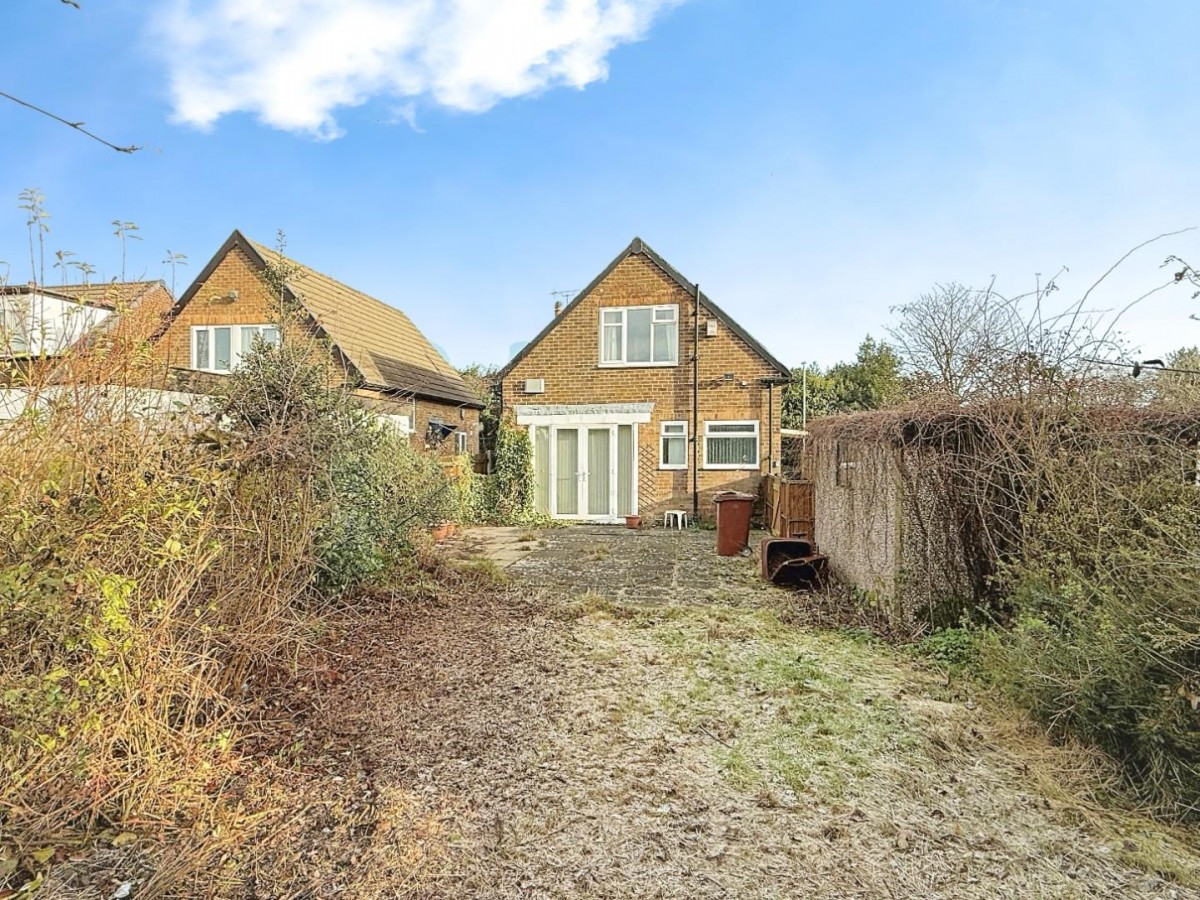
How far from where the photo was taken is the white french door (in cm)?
1553

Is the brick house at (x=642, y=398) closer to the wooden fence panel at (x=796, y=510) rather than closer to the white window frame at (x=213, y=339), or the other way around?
the wooden fence panel at (x=796, y=510)

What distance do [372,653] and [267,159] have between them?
7.79 m

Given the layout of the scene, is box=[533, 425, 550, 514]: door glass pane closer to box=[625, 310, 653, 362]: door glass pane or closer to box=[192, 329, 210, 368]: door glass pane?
box=[625, 310, 653, 362]: door glass pane

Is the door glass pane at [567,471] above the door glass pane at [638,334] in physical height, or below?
below

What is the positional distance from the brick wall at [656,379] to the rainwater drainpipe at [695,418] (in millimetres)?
84

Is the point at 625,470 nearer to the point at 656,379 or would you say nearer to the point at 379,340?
the point at 656,379

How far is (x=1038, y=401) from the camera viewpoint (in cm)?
513

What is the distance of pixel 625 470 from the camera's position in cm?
1552

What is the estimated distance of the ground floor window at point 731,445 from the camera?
14953mm

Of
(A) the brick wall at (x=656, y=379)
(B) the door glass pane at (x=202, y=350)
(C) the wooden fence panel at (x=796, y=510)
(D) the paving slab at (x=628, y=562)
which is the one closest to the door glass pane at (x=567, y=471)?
(A) the brick wall at (x=656, y=379)

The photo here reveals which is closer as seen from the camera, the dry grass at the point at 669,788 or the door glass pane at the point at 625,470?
the dry grass at the point at 669,788

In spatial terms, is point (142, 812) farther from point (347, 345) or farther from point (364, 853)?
point (347, 345)

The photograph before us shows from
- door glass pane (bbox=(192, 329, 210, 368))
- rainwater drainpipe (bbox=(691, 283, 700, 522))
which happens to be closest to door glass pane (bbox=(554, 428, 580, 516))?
rainwater drainpipe (bbox=(691, 283, 700, 522))

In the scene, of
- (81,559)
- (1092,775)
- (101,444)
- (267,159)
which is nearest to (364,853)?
(81,559)
